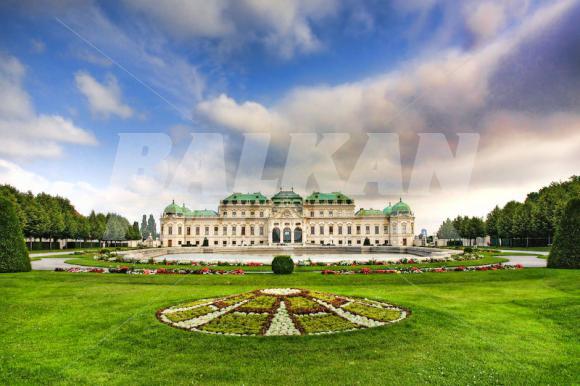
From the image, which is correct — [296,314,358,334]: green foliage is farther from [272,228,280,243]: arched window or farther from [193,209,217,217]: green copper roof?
[193,209,217,217]: green copper roof

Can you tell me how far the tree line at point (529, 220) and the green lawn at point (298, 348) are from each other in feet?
157

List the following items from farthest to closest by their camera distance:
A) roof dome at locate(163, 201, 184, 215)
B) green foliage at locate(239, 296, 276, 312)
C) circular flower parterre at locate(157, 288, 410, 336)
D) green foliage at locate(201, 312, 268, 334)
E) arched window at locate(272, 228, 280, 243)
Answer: roof dome at locate(163, 201, 184, 215) → arched window at locate(272, 228, 280, 243) → green foliage at locate(239, 296, 276, 312) → circular flower parterre at locate(157, 288, 410, 336) → green foliage at locate(201, 312, 268, 334)

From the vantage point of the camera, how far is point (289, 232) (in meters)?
85.9

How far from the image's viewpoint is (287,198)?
9294cm

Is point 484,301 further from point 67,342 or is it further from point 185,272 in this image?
point 185,272

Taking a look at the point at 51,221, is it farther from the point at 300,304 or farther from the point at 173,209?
the point at 300,304

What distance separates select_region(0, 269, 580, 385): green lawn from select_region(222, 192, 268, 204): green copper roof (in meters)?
77.8

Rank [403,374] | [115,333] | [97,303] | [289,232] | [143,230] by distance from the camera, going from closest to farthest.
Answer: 1. [403,374]
2. [115,333]
3. [97,303]
4. [289,232]
5. [143,230]

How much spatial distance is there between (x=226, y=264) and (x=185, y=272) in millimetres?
5957

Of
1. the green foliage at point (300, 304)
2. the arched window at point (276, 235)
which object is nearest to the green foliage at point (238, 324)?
the green foliage at point (300, 304)

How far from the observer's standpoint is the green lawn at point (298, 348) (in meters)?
7.24

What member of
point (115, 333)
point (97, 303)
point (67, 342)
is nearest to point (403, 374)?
point (115, 333)

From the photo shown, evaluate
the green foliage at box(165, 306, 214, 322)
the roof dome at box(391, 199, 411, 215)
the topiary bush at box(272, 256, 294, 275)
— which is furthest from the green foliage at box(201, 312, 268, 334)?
the roof dome at box(391, 199, 411, 215)

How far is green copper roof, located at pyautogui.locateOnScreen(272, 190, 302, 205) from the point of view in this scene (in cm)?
9188
